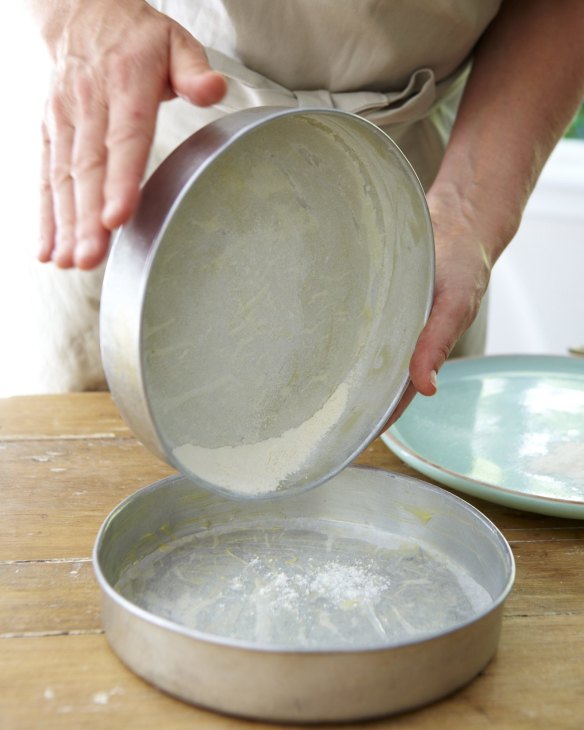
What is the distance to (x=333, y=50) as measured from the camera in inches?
39.3

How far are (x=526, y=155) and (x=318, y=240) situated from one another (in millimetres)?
427

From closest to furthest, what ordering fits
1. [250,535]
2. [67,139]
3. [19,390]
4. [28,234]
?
[67,139] → [250,535] → [28,234] → [19,390]

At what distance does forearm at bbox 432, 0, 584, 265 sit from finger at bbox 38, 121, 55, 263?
0.46 meters

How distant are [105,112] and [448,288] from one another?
0.35 meters

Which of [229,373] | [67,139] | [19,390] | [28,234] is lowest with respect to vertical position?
[19,390]

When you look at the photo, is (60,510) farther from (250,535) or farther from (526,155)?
(526,155)

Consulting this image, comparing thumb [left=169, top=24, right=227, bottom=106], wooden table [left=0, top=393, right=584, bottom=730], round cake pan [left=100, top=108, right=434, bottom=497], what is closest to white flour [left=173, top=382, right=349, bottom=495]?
round cake pan [left=100, top=108, right=434, bottom=497]

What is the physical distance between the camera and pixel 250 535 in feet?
2.56

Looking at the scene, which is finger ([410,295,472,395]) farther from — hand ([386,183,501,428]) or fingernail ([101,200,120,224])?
fingernail ([101,200,120,224])

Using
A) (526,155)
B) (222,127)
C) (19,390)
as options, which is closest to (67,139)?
(222,127)

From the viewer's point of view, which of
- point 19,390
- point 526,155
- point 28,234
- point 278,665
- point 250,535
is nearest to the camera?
point 278,665

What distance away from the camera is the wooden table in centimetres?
54

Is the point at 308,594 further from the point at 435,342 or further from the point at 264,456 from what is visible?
the point at 435,342

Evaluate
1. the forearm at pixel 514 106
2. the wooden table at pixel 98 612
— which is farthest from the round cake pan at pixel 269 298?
the forearm at pixel 514 106
